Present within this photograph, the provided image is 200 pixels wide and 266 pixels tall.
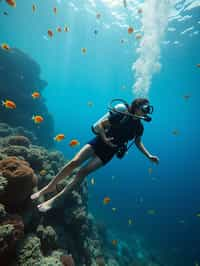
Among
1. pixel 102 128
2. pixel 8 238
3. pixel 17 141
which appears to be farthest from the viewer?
pixel 17 141

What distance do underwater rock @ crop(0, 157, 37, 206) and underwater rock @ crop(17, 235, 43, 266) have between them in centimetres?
96

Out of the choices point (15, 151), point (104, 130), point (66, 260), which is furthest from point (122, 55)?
point (66, 260)

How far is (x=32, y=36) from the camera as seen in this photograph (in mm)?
35469

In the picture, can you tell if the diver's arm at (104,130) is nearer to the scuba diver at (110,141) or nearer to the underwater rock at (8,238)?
the scuba diver at (110,141)

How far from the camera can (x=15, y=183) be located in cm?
401

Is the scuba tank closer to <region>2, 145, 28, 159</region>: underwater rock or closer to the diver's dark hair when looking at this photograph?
the diver's dark hair

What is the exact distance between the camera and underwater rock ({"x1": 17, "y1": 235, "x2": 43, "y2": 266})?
11.2 ft

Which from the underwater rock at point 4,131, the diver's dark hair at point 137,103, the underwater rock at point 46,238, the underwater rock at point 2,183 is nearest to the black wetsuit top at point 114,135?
the diver's dark hair at point 137,103

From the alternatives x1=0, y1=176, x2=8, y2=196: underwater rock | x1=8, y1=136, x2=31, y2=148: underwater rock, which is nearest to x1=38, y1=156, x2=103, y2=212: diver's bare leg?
x1=0, y1=176, x2=8, y2=196: underwater rock

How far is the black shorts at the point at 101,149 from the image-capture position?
13.7 ft

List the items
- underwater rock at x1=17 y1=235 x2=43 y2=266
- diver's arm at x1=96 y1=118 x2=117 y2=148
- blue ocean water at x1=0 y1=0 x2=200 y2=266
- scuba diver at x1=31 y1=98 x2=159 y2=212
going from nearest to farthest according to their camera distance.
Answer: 1. underwater rock at x1=17 y1=235 x2=43 y2=266
2. diver's arm at x1=96 y1=118 x2=117 y2=148
3. scuba diver at x1=31 y1=98 x2=159 y2=212
4. blue ocean water at x1=0 y1=0 x2=200 y2=266

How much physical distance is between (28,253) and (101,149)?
9.05 feet

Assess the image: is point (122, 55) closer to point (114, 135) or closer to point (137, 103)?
point (137, 103)

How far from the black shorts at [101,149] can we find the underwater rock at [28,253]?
8.18 ft
